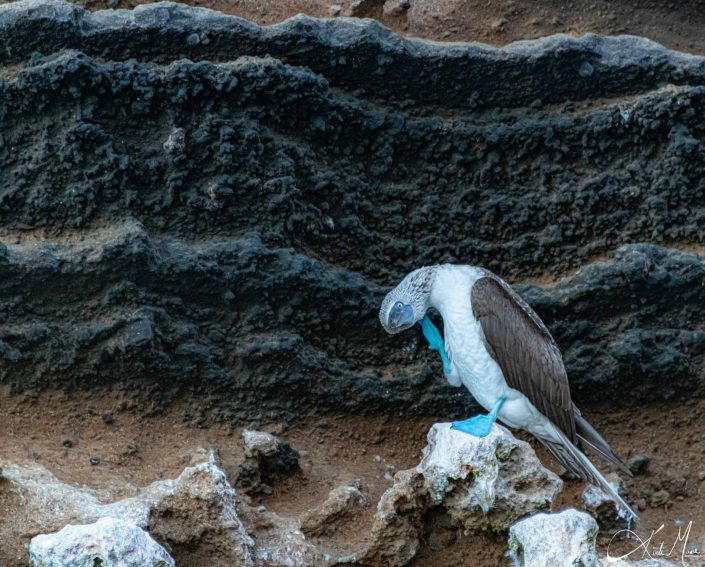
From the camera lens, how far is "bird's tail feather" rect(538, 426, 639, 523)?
5.56m

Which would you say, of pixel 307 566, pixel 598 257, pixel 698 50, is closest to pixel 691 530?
pixel 598 257

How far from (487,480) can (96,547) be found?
179cm

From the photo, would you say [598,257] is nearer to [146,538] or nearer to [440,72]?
[440,72]

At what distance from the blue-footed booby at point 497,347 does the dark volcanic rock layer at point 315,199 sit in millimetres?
678

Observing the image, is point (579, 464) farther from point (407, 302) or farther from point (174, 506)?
point (174, 506)

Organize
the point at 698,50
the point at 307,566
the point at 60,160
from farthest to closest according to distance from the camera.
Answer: the point at 698,50 < the point at 60,160 < the point at 307,566

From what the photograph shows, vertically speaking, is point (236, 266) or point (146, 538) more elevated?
point (236, 266)

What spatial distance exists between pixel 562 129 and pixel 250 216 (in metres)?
1.96

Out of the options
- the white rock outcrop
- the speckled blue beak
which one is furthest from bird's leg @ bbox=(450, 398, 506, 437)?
the white rock outcrop

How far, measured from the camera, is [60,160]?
5883mm

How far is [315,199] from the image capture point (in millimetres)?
6320
